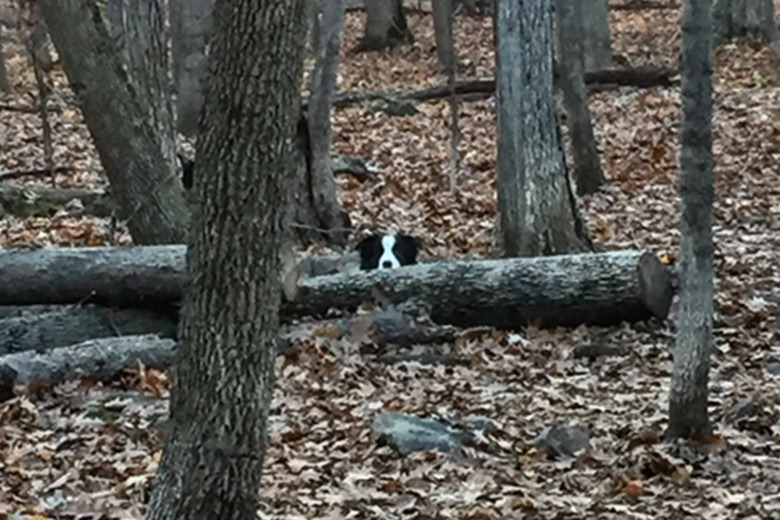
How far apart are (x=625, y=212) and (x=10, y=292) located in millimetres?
6809

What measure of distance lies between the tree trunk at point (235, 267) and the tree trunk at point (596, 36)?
58.7 ft

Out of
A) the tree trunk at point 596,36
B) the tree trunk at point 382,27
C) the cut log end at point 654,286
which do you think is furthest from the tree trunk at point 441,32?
the cut log end at point 654,286

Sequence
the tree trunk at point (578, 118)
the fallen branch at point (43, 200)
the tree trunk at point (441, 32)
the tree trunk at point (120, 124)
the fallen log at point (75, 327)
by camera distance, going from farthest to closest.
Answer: the tree trunk at point (441, 32)
the tree trunk at point (578, 118)
the fallen branch at point (43, 200)
the tree trunk at point (120, 124)
the fallen log at point (75, 327)

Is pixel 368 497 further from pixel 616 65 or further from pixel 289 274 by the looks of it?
pixel 616 65

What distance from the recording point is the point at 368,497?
671 centimetres

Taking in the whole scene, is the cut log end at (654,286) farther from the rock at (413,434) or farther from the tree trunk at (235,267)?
the tree trunk at (235,267)

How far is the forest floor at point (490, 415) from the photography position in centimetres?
668

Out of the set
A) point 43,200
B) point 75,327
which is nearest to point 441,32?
point 43,200

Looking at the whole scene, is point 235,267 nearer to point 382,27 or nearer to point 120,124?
point 120,124

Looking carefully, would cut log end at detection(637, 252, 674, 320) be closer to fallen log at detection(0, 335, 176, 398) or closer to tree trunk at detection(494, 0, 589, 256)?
tree trunk at detection(494, 0, 589, 256)

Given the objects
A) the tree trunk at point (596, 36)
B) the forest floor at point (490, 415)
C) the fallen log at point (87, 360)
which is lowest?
the forest floor at point (490, 415)

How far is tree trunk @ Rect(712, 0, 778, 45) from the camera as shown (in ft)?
79.7

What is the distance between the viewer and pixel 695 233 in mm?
7051

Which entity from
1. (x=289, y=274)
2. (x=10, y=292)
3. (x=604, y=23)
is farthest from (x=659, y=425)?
(x=604, y=23)
